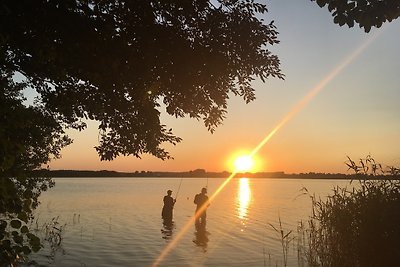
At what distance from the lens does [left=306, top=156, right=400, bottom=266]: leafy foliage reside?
8648 mm

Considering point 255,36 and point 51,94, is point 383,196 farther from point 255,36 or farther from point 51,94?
point 51,94

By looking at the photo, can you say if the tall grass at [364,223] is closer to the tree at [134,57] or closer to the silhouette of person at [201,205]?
the tree at [134,57]

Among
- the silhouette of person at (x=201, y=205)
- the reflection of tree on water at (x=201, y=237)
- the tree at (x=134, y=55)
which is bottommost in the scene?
the reflection of tree on water at (x=201, y=237)

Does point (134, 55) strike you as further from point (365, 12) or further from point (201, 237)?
point (201, 237)

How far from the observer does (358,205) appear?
961 centimetres

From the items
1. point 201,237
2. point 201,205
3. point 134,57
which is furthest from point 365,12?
point 201,237

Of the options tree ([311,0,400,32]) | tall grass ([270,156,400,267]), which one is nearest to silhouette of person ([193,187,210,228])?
tall grass ([270,156,400,267])

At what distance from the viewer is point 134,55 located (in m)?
8.48

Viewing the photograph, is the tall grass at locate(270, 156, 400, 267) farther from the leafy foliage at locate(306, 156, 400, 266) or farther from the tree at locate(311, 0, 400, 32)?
the tree at locate(311, 0, 400, 32)

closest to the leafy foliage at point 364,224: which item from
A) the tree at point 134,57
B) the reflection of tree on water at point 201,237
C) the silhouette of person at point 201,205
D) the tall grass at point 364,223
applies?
the tall grass at point 364,223

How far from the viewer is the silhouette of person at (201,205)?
2419cm

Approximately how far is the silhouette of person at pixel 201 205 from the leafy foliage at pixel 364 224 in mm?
13354

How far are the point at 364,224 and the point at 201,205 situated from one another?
52.8ft

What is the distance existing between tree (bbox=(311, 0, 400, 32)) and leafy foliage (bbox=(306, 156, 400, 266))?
15.2 feet
